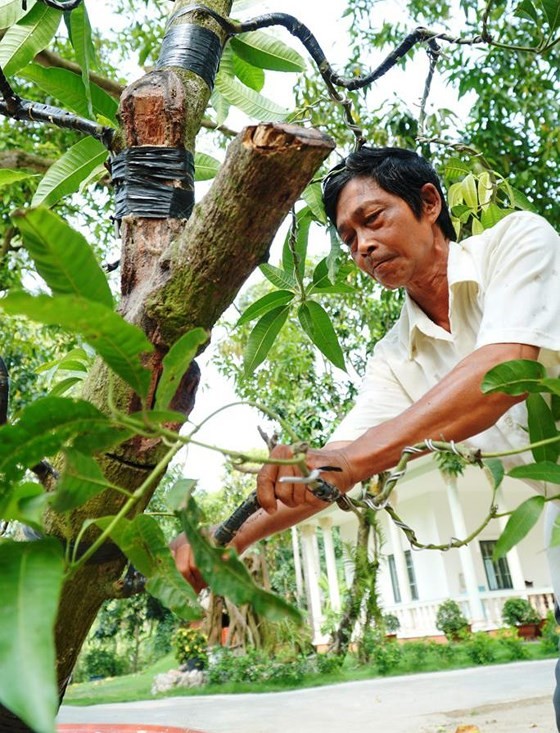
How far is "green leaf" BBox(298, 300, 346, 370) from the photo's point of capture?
103 centimetres

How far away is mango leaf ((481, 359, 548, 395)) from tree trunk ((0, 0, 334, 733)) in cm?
23

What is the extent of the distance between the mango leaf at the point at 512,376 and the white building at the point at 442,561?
9604 millimetres

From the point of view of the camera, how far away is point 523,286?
2.90ft

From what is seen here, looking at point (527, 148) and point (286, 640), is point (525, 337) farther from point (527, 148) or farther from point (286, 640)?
point (286, 640)

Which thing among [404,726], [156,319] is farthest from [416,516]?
[156,319]

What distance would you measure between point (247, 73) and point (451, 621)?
927cm

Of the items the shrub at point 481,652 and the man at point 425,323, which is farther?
the shrub at point 481,652

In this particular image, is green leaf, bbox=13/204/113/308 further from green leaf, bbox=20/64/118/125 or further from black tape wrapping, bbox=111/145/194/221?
green leaf, bbox=20/64/118/125

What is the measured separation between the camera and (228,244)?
2.08ft

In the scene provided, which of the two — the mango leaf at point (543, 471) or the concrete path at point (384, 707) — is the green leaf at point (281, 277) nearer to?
the mango leaf at point (543, 471)

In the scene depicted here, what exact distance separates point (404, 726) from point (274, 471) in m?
3.43

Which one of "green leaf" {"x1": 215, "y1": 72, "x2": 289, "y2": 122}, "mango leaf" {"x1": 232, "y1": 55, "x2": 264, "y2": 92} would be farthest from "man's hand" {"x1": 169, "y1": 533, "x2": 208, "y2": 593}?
"mango leaf" {"x1": 232, "y1": 55, "x2": 264, "y2": 92}

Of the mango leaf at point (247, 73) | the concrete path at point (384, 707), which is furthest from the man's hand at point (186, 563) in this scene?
the concrete path at point (384, 707)

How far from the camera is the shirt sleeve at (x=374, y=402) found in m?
1.18
